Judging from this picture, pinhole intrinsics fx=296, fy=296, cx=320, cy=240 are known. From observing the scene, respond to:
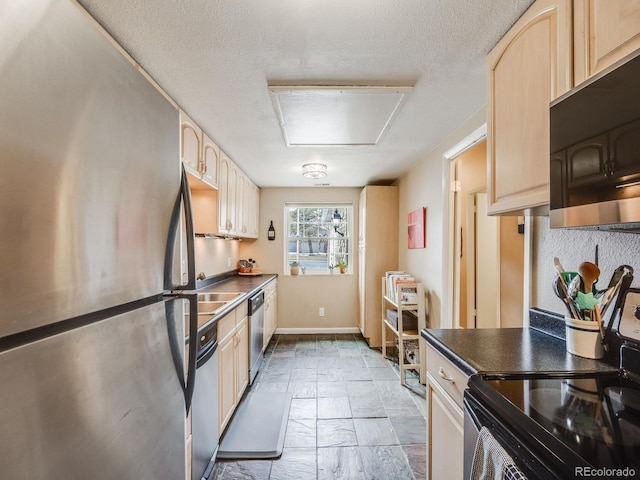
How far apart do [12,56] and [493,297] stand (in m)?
3.65

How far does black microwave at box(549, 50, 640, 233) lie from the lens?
0.70m

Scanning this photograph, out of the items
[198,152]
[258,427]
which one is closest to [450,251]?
[258,427]

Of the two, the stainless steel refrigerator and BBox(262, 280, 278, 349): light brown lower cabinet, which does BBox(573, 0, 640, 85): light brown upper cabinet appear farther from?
BBox(262, 280, 278, 349): light brown lower cabinet

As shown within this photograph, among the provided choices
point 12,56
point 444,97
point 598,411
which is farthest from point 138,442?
point 444,97

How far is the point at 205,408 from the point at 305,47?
1.90 meters

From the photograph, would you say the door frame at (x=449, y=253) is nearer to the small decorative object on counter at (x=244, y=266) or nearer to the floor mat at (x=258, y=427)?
the floor mat at (x=258, y=427)

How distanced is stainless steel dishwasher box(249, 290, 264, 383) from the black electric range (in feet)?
6.85

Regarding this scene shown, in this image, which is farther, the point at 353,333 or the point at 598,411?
the point at 353,333

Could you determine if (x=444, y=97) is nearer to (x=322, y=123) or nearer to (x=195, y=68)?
(x=322, y=123)

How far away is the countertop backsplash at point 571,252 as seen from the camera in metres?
1.05

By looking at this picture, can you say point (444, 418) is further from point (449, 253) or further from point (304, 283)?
point (304, 283)

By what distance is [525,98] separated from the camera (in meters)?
1.15

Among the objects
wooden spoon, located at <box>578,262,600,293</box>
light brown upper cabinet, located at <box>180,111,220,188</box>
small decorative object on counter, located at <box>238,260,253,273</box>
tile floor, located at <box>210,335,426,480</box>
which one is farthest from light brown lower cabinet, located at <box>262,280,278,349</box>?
wooden spoon, located at <box>578,262,600,293</box>

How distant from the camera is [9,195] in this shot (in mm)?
469
